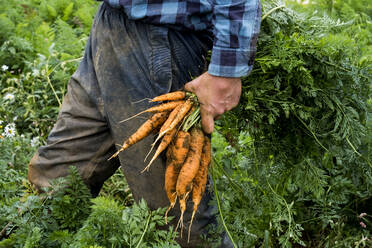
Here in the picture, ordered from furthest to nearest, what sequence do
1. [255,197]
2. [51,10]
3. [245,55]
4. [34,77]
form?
[51,10]
[34,77]
[255,197]
[245,55]

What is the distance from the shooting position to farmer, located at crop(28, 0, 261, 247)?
7.46 feet

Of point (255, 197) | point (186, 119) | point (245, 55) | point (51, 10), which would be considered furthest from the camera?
point (51, 10)

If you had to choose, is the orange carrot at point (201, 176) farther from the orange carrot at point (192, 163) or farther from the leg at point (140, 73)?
the leg at point (140, 73)

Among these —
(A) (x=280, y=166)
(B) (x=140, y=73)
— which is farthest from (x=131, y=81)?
→ (A) (x=280, y=166)

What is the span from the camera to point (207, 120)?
7.77 feet

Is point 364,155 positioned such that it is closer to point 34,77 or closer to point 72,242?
point 72,242

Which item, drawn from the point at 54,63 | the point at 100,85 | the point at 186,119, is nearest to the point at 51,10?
the point at 54,63

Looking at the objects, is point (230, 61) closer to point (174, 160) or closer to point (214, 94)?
point (214, 94)

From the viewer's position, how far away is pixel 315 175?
2812mm

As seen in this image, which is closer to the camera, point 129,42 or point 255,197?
point 129,42

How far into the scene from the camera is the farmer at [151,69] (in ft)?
7.46

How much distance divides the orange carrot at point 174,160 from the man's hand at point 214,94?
0.45 ft

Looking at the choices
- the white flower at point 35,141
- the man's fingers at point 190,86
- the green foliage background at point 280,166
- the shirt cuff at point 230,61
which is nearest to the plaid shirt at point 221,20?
the shirt cuff at point 230,61

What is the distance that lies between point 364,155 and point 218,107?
1.42 meters
